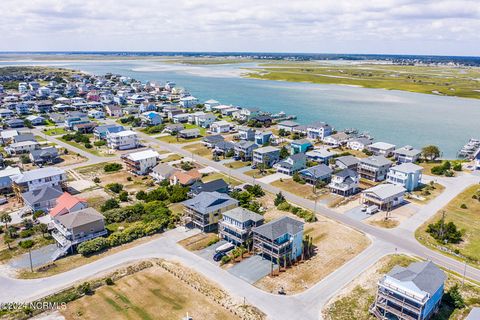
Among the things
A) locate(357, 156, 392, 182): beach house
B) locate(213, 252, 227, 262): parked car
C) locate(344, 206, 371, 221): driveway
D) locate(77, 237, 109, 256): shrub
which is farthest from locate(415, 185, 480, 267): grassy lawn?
locate(77, 237, 109, 256): shrub

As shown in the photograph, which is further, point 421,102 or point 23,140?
point 421,102

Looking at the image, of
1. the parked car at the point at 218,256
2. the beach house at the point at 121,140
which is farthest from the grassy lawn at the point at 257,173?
the beach house at the point at 121,140

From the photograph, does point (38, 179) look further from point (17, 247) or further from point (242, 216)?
point (242, 216)

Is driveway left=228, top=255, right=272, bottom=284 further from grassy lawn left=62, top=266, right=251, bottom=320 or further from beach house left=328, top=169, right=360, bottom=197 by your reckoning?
beach house left=328, top=169, right=360, bottom=197

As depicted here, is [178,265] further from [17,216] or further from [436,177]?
[436,177]

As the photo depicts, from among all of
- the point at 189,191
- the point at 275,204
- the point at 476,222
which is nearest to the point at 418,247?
the point at 476,222
